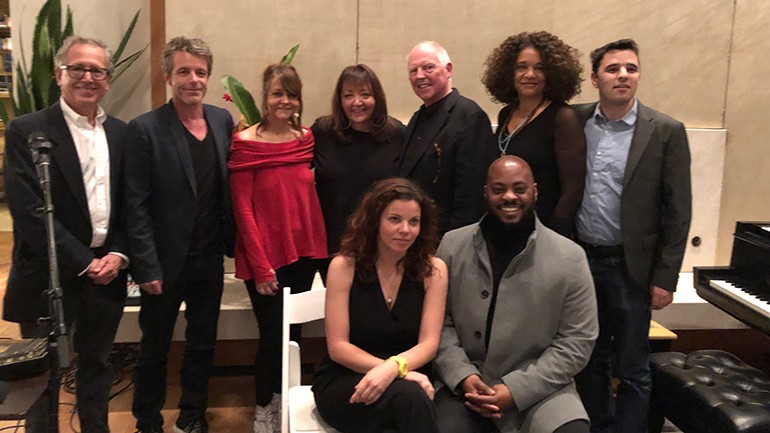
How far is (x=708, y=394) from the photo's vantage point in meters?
2.37

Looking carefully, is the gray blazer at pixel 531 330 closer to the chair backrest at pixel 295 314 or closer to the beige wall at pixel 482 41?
the chair backrest at pixel 295 314

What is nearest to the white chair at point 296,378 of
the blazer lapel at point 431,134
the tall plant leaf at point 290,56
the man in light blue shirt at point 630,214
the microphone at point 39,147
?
the blazer lapel at point 431,134

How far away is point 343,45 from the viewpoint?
379 centimetres

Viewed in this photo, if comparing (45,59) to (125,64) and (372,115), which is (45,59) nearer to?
Answer: (125,64)

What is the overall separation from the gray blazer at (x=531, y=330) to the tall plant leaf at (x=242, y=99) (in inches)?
62.0

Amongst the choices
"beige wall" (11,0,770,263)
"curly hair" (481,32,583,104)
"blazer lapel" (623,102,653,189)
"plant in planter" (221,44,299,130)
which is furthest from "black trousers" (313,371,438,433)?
"beige wall" (11,0,770,263)

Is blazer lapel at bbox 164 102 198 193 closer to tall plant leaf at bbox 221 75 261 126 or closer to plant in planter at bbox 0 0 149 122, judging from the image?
tall plant leaf at bbox 221 75 261 126

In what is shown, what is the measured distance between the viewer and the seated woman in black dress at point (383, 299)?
2.04 meters

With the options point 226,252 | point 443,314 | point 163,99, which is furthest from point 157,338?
point 163,99

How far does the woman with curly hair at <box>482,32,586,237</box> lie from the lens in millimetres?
2445

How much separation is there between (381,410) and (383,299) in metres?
0.35

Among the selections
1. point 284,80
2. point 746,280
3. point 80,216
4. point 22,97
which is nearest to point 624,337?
point 746,280

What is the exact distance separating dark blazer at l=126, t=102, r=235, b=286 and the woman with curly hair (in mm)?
1243

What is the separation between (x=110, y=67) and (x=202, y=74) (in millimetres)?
323
